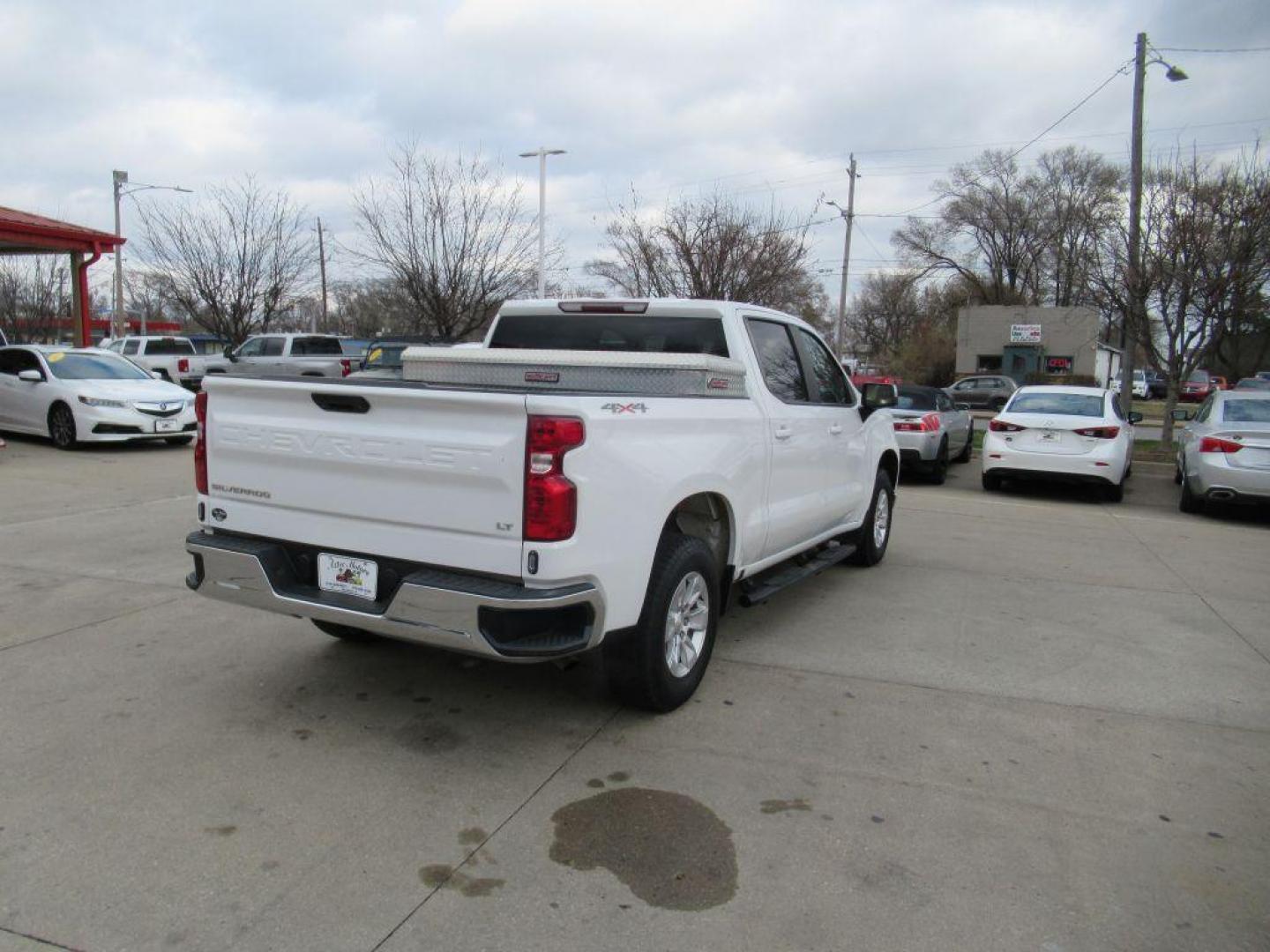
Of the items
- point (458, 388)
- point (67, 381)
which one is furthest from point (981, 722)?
point (67, 381)

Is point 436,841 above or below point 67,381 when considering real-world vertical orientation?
below

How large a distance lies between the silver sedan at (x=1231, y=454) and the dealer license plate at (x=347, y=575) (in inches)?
396

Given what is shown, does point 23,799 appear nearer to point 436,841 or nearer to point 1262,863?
point 436,841

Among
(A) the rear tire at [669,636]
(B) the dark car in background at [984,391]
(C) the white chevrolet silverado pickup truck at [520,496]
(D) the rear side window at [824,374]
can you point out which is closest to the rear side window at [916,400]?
(D) the rear side window at [824,374]

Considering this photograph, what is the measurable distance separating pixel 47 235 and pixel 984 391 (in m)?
26.9

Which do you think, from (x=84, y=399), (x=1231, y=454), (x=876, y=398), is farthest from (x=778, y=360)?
(x=84, y=399)

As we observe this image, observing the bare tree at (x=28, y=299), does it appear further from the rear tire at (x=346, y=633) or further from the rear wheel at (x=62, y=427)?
the rear tire at (x=346, y=633)

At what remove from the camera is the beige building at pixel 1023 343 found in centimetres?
4550

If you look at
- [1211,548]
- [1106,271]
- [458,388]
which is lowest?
[1211,548]

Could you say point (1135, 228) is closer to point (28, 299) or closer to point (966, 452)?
point (966, 452)

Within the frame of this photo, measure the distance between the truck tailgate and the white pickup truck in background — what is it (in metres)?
20.8

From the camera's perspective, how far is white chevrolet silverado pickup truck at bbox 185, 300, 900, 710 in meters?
3.29

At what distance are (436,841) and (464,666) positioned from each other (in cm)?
168

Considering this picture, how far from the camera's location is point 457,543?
3.41 m
